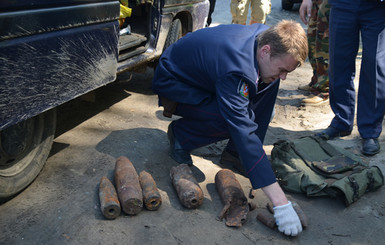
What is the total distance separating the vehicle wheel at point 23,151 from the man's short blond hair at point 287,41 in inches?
61.2

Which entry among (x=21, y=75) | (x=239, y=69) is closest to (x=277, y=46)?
(x=239, y=69)

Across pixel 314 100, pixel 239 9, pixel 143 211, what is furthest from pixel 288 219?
pixel 239 9

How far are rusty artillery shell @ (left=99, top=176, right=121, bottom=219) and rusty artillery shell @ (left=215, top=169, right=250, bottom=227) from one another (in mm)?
675

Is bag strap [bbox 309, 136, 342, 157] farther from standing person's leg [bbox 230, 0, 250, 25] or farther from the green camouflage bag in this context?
standing person's leg [bbox 230, 0, 250, 25]

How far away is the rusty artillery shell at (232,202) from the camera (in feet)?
8.48

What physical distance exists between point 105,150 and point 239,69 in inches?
54.4

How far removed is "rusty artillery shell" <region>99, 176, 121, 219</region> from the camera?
243 centimetres

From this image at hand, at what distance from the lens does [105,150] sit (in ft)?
10.7

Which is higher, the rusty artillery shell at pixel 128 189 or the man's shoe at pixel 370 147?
the rusty artillery shell at pixel 128 189

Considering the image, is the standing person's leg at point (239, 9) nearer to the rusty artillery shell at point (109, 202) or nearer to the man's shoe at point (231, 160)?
the man's shoe at point (231, 160)

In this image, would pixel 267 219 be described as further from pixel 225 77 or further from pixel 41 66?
Result: pixel 41 66

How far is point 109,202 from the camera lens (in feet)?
8.00

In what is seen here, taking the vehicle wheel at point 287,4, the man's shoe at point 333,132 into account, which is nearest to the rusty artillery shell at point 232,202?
the man's shoe at point 333,132

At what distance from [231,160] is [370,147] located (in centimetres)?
130
